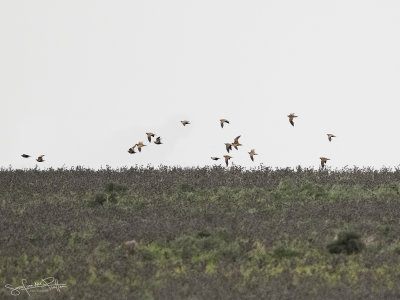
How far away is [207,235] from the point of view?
1434 centimetres

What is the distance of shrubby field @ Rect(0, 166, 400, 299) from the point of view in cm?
1184

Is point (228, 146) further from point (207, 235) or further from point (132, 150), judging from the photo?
point (207, 235)

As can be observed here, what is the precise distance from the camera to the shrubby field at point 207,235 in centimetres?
1184

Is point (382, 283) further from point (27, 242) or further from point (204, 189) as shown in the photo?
point (204, 189)

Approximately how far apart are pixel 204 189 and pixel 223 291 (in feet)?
26.9

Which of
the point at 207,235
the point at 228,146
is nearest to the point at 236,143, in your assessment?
the point at 228,146

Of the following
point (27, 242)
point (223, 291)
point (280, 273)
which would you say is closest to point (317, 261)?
point (280, 273)
